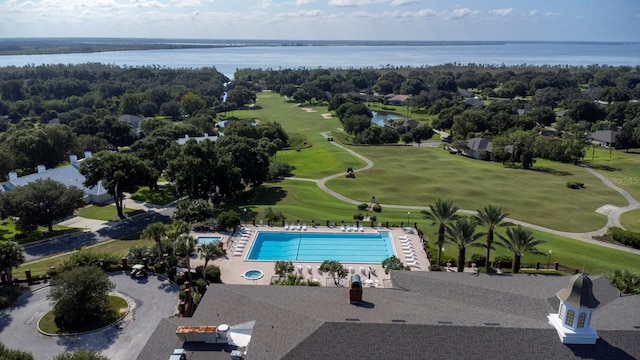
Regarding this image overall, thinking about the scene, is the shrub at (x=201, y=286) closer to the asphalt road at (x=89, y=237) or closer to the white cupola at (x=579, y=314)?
the asphalt road at (x=89, y=237)

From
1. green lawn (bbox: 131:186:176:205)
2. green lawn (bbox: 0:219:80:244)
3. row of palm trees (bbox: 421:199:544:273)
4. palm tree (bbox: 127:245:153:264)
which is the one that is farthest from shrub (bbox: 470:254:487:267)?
green lawn (bbox: 0:219:80:244)

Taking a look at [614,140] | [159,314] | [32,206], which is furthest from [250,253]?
[614,140]

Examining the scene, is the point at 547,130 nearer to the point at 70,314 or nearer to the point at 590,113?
the point at 590,113

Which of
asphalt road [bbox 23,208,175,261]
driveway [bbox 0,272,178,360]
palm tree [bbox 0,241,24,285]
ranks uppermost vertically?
palm tree [bbox 0,241,24,285]

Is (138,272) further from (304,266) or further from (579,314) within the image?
(579,314)

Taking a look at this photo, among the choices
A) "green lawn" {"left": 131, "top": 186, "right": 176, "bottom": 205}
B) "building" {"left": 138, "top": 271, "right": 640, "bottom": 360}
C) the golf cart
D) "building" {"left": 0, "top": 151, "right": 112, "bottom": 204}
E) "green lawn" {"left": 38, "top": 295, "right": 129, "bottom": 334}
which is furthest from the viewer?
"green lawn" {"left": 131, "top": 186, "right": 176, "bottom": 205}

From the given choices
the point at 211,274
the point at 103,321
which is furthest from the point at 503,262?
the point at 103,321

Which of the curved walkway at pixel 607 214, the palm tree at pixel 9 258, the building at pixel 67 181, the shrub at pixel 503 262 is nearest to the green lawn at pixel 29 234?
the building at pixel 67 181

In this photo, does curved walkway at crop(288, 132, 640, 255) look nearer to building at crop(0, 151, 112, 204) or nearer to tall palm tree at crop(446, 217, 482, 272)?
tall palm tree at crop(446, 217, 482, 272)
